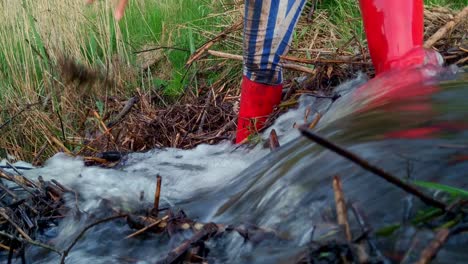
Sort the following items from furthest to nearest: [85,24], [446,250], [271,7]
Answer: [85,24]
[271,7]
[446,250]

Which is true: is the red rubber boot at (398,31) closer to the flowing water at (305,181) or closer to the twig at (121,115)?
the flowing water at (305,181)

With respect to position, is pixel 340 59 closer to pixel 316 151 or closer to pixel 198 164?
pixel 198 164

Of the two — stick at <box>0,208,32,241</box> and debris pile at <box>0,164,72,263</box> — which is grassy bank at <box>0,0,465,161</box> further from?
stick at <box>0,208,32,241</box>

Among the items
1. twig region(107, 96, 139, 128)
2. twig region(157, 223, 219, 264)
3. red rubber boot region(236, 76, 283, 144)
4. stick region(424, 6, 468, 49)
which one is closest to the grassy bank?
twig region(107, 96, 139, 128)

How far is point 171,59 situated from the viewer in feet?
15.8

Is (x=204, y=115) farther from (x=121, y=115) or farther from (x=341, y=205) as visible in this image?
(x=341, y=205)

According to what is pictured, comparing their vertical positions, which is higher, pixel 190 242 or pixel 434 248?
pixel 434 248

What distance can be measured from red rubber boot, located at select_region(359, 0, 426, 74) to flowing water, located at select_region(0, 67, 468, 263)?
69mm

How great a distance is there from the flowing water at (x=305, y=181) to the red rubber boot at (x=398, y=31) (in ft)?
0.23

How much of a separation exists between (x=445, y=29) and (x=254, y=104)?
100cm

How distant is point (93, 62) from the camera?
4488 mm

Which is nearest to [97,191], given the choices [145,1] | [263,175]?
[263,175]

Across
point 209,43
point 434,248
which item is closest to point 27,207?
point 434,248

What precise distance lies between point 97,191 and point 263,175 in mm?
721
